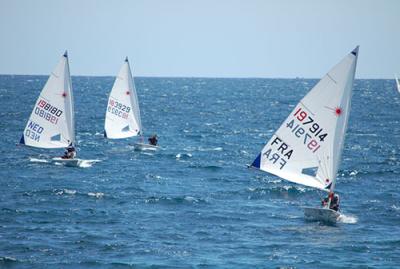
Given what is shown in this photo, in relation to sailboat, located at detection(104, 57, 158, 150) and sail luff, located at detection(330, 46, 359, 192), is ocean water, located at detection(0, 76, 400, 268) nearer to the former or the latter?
sailboat, located at detection(104, 57, 158, 150)

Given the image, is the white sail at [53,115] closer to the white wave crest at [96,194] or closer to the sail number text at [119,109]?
the white wave crest at [96,194]

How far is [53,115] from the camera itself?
67250 millimetres

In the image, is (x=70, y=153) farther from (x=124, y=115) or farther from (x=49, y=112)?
(x=124, y=115)

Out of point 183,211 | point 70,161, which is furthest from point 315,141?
point 70,161

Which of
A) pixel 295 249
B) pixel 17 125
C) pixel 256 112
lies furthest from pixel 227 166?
pixel 256 112

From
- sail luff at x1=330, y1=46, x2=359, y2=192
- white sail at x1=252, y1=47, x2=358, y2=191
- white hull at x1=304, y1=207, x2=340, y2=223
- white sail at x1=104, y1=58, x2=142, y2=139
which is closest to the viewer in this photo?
sail luff at x1=330, y1=46, x2=359, y2=192

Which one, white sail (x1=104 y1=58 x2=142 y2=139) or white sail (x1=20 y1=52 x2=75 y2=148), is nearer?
white sail (x1=20 y1=52 x2=75 y2=148)

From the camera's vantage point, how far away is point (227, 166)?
74.6 meters

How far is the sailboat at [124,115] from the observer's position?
82.2 metres

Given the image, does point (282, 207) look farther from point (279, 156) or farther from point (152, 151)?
point (152, 151)

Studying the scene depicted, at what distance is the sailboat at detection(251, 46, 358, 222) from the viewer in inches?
1778

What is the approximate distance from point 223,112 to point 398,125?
45.1m

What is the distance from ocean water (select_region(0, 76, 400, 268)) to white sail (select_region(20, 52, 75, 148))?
9.11ft

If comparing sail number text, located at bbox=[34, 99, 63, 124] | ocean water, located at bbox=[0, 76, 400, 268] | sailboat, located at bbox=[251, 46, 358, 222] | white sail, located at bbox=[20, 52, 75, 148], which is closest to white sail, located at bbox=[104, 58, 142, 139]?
ocean water, located at bbox=[0, 76, 400, 268]
